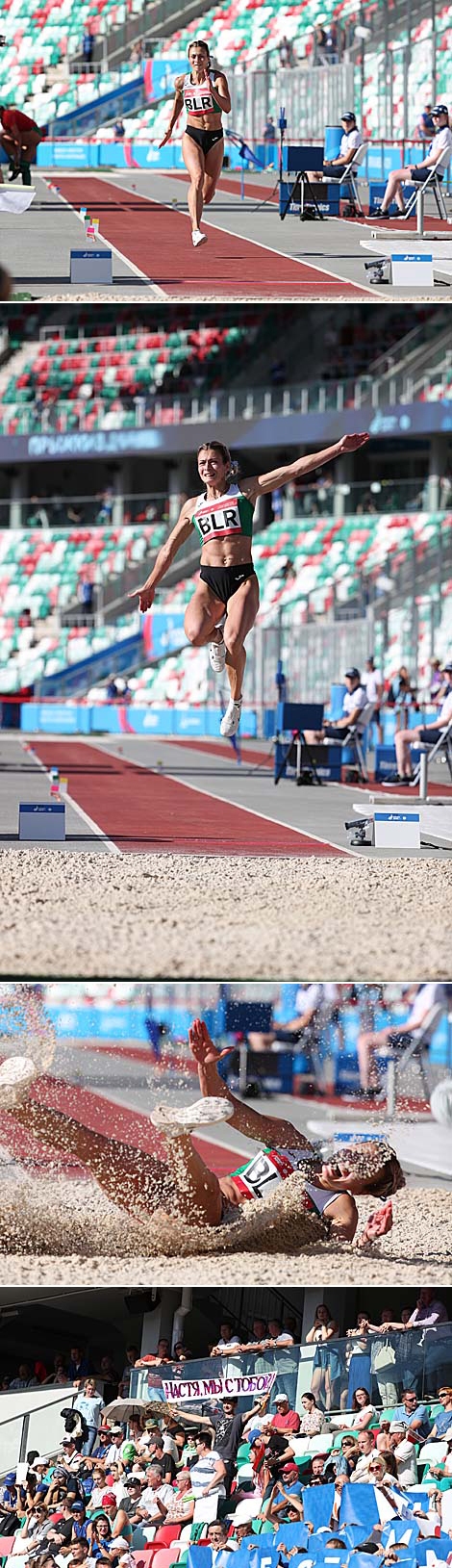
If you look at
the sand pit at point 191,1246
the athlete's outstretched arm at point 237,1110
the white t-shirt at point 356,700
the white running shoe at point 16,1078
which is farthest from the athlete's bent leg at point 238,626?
the white t-shirt at point 356,700

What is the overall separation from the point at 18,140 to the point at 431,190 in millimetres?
2136

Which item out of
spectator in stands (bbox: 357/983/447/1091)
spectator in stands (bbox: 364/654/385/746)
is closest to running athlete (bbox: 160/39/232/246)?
spectator in stands (bbox: 357/983/447/1091)

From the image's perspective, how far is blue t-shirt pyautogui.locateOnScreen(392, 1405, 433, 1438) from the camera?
6250mm

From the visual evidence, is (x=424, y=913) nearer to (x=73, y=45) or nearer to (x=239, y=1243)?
(x=239, y=1243)

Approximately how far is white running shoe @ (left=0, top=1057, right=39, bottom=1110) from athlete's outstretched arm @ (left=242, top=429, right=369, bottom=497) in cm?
243

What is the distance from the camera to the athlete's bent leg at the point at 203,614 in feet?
23.2

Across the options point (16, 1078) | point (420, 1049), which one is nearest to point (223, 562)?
point (420, 1049)

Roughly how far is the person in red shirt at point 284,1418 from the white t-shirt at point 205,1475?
0.25 meters

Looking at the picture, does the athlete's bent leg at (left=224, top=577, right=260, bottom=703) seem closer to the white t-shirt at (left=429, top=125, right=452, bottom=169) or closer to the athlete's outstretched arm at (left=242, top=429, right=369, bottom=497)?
the athlete's outstretched arm at (left=242, top=429, right=369, bottom=497)

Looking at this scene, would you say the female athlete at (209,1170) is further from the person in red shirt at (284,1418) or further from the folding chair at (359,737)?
the folding chair at (359,737)

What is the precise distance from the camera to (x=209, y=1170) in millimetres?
6891

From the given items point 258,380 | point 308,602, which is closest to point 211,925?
point 308,602

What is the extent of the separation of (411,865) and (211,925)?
1321mm

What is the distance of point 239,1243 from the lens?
700cm
